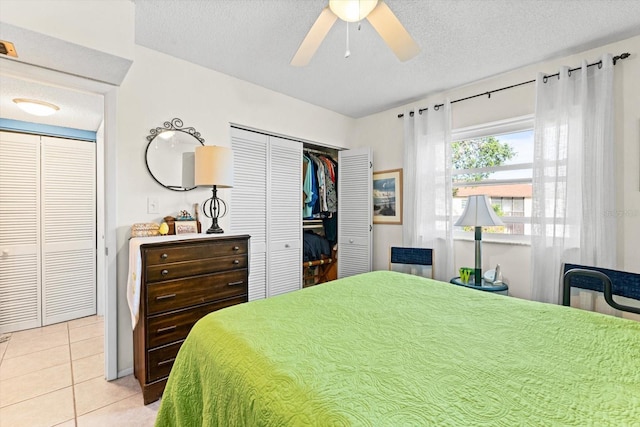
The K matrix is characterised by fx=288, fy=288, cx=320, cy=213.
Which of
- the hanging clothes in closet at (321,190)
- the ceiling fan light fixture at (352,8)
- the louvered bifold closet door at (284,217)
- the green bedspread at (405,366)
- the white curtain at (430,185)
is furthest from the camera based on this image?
the hanging clothes in closet at (321,190)

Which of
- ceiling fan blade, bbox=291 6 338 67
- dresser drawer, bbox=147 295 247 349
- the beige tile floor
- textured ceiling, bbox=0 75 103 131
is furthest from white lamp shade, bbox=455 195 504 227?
textured ceiling, bbox=0 75 103 131

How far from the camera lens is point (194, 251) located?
82.5 inches

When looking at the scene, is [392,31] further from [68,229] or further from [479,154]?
[68,229]

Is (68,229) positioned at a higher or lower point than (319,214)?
lower

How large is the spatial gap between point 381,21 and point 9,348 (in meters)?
4.02

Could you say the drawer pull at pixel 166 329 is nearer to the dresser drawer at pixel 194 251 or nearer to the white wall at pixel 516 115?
the dresser drawer at pixel 194 251

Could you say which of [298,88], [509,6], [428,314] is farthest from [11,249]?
[509,6]

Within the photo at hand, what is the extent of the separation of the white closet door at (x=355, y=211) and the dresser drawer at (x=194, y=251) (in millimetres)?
1895

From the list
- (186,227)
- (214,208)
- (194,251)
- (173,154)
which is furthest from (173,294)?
(173,154)

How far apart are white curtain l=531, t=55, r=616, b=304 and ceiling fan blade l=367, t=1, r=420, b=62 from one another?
1638 mm

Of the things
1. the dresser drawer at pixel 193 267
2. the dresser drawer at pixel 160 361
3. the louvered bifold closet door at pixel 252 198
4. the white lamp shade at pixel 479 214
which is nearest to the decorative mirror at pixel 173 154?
the louvered bifold closet door at pixel 252 198

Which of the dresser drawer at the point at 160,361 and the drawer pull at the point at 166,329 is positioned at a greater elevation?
the drawer pull at the point at 166,329

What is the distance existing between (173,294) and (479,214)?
2589mm

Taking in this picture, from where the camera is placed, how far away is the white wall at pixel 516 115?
2.15 m
